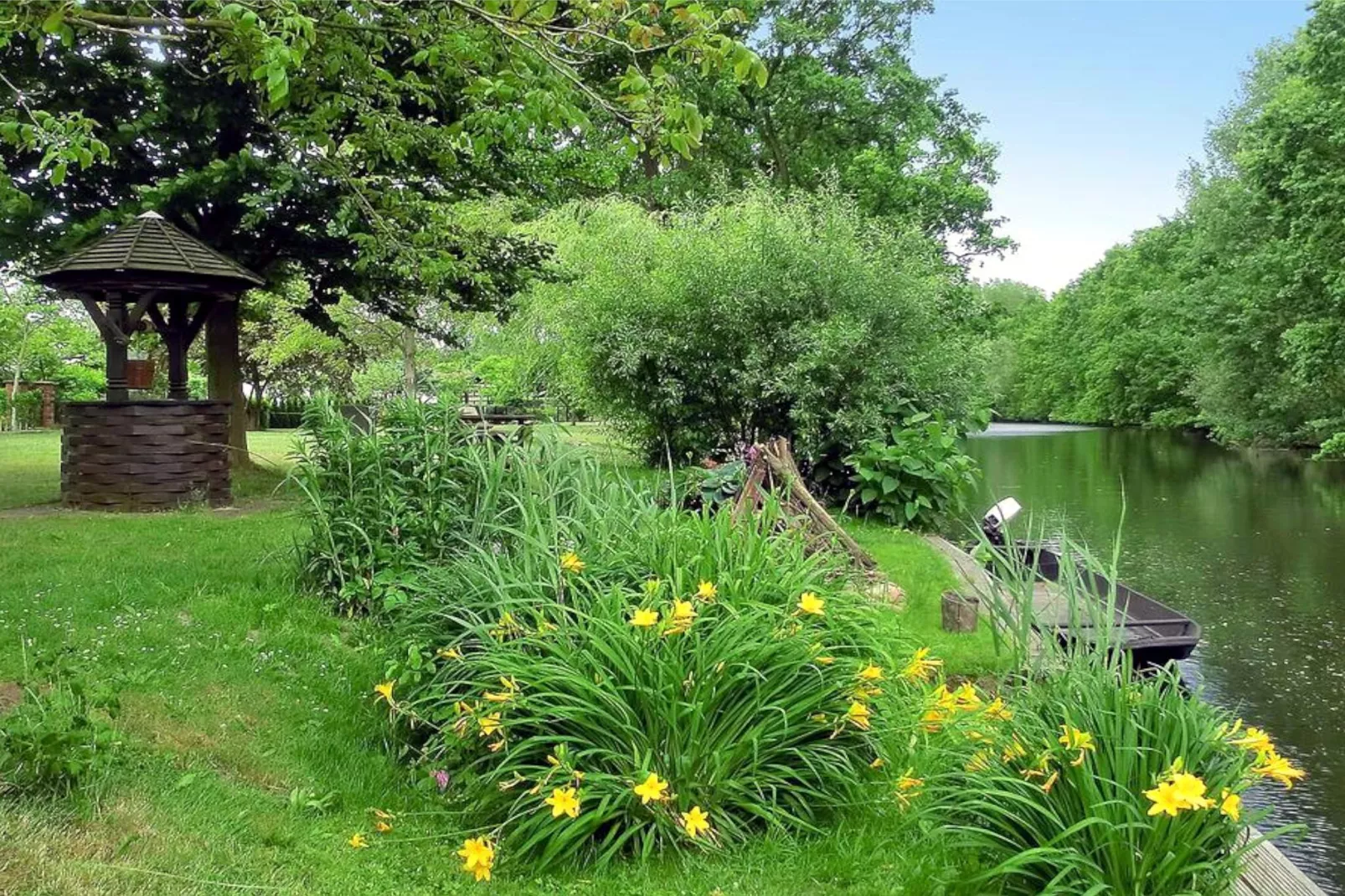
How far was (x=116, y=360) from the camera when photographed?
28.7 feet

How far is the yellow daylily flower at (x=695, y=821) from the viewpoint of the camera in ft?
8.87

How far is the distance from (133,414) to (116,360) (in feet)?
1.64

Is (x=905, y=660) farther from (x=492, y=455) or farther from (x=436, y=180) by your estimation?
(x=436, y=180)

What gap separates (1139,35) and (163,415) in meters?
13.2

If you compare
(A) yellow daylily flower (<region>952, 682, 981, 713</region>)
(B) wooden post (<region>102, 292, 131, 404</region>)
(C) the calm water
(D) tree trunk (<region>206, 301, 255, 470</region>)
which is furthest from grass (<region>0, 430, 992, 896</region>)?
(D) tree trunk (<region>206, 301, 255, 470</region>)

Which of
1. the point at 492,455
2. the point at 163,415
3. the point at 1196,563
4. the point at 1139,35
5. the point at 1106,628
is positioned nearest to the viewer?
the point at 1106,628

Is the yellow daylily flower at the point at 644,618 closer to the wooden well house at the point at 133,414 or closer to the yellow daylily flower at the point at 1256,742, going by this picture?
the yellow daylily flower at the point at 1256,742

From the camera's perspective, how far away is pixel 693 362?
12586mm

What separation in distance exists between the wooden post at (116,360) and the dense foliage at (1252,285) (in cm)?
1946

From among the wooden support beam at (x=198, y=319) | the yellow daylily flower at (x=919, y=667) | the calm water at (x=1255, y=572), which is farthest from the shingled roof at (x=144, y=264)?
the yellow daylily flower at (x=919, y=667)

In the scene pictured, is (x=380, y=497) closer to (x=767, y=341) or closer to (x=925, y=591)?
(x=925, y=591)

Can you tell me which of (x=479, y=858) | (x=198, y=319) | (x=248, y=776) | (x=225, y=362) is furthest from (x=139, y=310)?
(x=479, y=858)

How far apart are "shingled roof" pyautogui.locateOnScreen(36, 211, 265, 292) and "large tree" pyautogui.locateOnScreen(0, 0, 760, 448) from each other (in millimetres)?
640

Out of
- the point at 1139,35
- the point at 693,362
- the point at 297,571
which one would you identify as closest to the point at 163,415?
the point at 297,571
